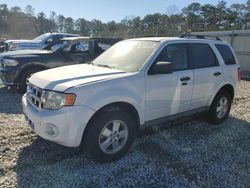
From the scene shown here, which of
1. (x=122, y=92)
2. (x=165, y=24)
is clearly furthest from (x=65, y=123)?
(x=165, y=24)

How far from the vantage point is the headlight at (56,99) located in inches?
137

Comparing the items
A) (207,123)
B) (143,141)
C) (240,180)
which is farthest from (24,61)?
(240,180)

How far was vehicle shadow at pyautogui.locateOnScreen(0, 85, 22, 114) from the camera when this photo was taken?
6254mm

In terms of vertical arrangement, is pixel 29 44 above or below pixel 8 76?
above

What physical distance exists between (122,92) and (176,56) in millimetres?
1470

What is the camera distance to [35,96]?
391 cm

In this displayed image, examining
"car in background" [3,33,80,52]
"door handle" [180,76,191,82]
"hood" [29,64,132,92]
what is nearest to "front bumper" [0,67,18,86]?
"hood" [29,64,132,92]

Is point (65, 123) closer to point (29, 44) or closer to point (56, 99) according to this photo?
point (56, 99)

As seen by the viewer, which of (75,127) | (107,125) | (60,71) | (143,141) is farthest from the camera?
(143,141)

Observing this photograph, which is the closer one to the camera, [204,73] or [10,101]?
[204,73]

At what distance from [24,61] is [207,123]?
16.3ft

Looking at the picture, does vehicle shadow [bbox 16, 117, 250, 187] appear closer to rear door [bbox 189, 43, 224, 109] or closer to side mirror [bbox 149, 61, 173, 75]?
rear door [bbox 189, 43, 224, 109]

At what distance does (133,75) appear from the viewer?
4.06m

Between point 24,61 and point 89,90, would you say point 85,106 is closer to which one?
point 89,90
